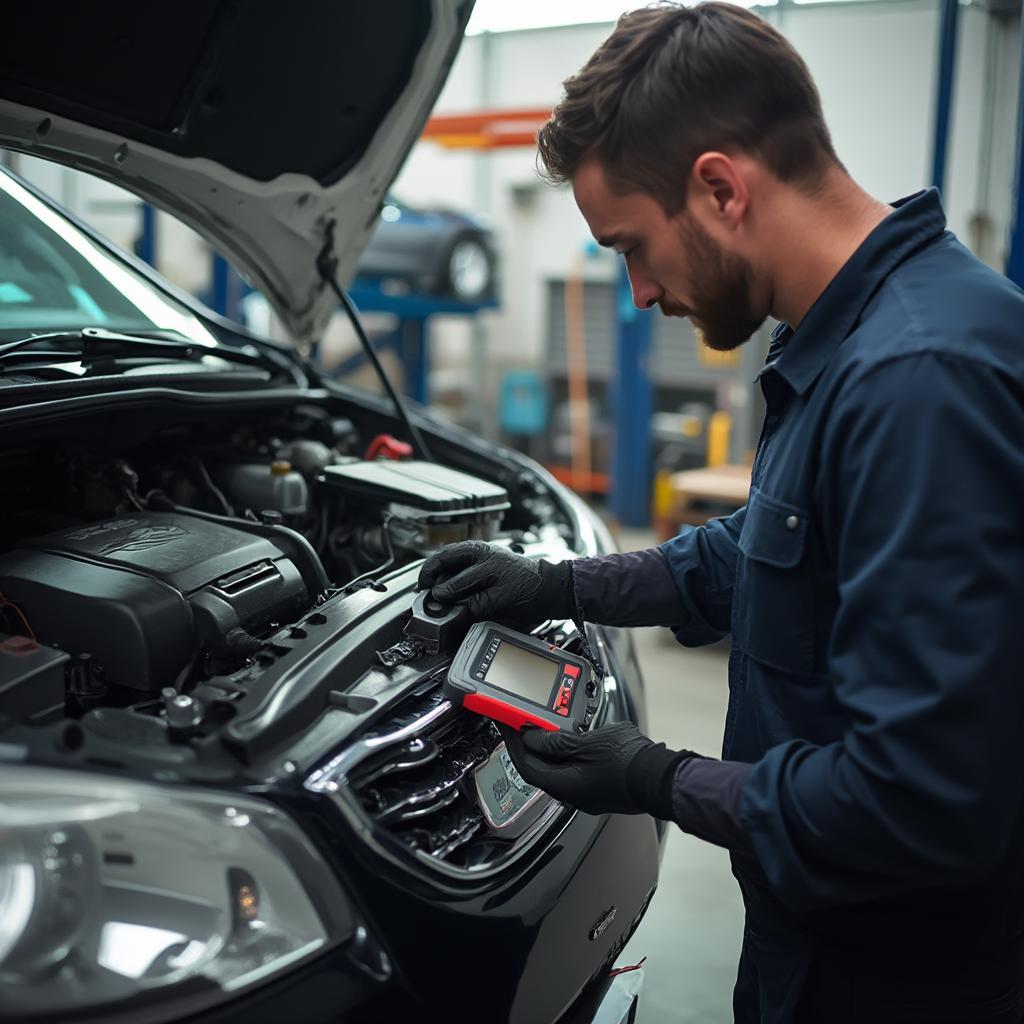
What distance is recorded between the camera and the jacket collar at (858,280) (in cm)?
102

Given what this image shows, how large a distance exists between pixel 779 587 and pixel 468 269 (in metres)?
5.10

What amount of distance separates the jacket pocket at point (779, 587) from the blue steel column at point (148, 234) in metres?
3.95

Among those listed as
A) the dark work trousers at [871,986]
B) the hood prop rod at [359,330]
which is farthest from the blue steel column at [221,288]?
the dark work trousers at [871,986]

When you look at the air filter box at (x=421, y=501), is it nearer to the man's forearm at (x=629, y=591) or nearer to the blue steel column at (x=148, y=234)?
the man's forearm at (x=629, y=591)

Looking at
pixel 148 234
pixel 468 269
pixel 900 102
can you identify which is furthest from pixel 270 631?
pixel 900 102

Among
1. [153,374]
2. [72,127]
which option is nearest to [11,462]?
[153,374]

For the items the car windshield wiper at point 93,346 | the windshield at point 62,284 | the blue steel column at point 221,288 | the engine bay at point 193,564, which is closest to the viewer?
the engine bay at point 193,564

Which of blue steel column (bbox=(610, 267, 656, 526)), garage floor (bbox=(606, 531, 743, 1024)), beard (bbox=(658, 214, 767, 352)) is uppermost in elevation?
beard (bbox=(658, 214, 767, 352))

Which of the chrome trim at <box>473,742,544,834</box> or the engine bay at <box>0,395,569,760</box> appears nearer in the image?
the engine bay at <box>0,395,569,760</box>

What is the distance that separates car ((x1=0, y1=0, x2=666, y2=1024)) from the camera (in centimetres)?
94

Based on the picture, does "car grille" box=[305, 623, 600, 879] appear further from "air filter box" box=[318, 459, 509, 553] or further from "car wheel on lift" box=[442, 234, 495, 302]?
"car wheel on lift" box=[442, 234, 495, 302]

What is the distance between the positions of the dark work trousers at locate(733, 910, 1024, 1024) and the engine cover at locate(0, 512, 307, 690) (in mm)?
787

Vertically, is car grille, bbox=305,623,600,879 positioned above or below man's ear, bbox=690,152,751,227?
below

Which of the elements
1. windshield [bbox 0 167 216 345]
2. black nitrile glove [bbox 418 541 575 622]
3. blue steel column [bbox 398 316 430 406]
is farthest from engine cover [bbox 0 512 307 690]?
blue steel column [bbox 398 316 430 406]
